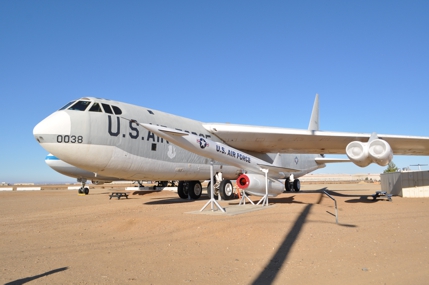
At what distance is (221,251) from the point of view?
5.82 meters

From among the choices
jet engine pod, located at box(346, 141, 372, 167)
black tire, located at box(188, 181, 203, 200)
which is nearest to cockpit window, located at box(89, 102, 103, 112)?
black tire, located at box(188, 181, 203, 200)

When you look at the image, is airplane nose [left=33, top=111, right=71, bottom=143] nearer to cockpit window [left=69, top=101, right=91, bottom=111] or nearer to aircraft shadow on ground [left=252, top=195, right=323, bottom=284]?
cockpit window [left=69, top=101, right=91, bottom=111]

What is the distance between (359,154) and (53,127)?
34.0 ft

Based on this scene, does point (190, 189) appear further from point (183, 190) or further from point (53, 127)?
point (53, 127)

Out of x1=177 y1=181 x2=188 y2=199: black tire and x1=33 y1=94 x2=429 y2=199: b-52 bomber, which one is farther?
x1=177 y1=181 x2=188 y2=199: black tire

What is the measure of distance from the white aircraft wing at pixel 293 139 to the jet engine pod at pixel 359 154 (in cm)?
232

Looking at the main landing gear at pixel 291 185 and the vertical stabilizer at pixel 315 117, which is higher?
the vertical stabilizer at pixel 315 117

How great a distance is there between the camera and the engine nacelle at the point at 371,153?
38.6ft

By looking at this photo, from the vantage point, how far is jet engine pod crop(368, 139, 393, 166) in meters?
11.7

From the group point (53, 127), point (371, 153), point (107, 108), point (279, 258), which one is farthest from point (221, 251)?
point (371, 153)

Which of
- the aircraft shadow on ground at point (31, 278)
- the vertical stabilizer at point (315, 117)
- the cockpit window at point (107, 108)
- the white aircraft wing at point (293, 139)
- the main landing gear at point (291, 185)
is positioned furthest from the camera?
the main landing gear at point (291, 185)

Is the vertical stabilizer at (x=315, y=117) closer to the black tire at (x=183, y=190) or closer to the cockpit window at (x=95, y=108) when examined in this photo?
the black tire at (x=183, y=190)

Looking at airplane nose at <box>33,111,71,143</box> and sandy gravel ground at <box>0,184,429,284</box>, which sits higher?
airplane nose at <box>33,111,71,143</box>

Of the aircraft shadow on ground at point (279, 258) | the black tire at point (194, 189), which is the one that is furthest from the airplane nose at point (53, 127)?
the black tire at point (194, 189)
